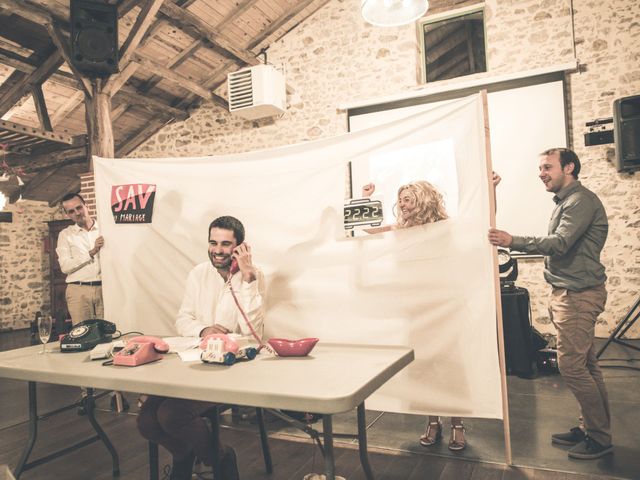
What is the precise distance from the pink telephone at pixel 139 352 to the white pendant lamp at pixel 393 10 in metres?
2.76

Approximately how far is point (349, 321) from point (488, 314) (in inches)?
28.9

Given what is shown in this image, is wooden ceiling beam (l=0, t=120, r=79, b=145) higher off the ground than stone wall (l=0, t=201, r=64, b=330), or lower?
higher

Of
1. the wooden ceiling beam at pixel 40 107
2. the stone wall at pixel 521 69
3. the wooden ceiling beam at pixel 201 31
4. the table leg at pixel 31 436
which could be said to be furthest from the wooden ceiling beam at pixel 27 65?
the table leg at pixel 31 436

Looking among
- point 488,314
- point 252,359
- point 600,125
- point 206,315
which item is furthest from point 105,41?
point 600,125

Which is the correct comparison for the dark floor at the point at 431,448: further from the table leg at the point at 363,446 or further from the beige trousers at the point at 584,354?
the table leg at the point at 363,446

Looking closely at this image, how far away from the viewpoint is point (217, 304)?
2.38m

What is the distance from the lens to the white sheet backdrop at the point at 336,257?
223 cm

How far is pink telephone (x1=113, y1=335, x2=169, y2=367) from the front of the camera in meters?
1.62

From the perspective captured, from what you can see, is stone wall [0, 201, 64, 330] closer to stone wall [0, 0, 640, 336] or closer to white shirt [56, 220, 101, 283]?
stone wall [0, 0, 640, 336]

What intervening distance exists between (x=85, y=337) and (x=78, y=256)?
6.22 feet

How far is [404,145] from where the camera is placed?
238cm

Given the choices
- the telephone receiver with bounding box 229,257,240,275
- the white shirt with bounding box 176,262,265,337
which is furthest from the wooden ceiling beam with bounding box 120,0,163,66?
the telephone receiver with bounding box 229,257,240,275

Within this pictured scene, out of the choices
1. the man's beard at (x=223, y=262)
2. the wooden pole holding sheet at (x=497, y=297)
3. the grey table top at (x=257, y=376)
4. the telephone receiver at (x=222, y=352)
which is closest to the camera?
the grey table top at (x=257, y=376)

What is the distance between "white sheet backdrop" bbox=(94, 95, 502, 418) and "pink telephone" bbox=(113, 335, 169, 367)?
102 centimetres
